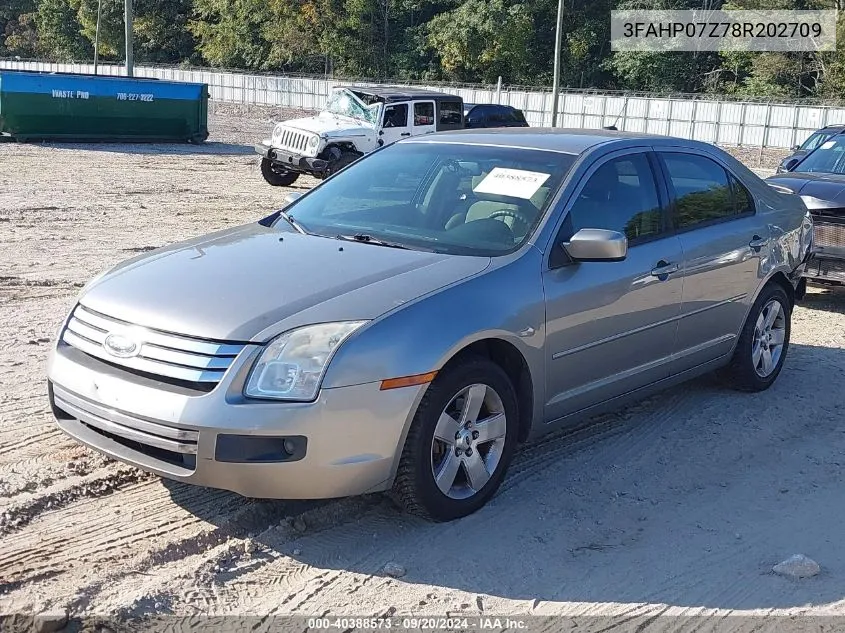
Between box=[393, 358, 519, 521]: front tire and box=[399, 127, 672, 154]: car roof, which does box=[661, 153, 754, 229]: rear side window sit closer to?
box=[399, 127, 672, 154]: car roof

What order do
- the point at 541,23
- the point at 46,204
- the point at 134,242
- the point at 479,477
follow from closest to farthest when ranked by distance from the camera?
1. the point at 479,477
2. the point at 134,242
3. the point at 46,204
4. the point at 541,23

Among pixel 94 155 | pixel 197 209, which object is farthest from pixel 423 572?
pixel 94 155

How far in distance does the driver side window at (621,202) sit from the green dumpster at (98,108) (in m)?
22.0

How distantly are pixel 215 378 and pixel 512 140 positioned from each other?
2484 mm

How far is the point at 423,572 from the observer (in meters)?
3.87

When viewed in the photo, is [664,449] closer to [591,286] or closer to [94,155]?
[591,286]

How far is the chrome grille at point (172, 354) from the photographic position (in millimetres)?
3742

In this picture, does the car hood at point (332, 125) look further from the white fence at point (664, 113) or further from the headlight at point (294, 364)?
the white fence at point (664, 113)

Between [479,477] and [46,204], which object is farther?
[46,204]

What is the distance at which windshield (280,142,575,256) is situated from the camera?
4801mm

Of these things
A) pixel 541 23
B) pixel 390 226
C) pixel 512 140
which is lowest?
pixel 390 226

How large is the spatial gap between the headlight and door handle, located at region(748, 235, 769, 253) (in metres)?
3.34

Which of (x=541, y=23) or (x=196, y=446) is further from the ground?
(x=541, y=23)

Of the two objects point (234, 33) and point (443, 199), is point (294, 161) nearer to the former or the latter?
point (443, 199)
